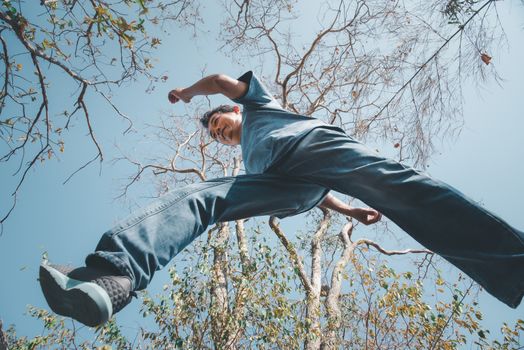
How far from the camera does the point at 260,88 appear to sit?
1.94 m

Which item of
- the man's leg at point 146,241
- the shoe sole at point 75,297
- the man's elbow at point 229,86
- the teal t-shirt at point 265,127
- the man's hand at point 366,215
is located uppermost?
the man's elbow at point 229,86

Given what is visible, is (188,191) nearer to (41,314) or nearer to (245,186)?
(245,186)

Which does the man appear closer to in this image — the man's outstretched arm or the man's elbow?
the man's elbow

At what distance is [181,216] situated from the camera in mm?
1172

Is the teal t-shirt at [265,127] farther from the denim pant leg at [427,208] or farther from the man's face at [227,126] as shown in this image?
the man's face at [227,126]

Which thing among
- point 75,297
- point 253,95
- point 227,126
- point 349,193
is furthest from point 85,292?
point 227,126

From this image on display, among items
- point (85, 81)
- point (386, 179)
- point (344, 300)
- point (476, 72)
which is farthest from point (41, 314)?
point (476, 72)

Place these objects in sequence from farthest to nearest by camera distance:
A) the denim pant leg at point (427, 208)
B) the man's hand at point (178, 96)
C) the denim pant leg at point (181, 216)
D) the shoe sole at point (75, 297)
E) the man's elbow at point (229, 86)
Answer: the man's hand at point (178, 96) < the man's elbow at point (229, 86) < the denim pant leg at point (427, 208) < the denim pant leg at point (181, 216) < the shoe sole at point (75, 297)

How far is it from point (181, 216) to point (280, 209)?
0.64 m

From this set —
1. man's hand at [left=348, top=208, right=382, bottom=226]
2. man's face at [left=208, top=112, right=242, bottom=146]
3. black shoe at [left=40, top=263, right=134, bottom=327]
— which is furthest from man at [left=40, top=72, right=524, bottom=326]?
man's hand at [left=348, top=208, right=382, bottom=226]

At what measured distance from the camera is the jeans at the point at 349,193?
1071 millimetres

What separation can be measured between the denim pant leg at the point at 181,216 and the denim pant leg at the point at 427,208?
7.1 inches

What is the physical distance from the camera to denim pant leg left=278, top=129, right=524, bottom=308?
3.96 ft

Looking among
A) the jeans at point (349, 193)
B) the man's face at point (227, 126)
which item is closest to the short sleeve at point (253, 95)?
the man's face at point (227, 126)
